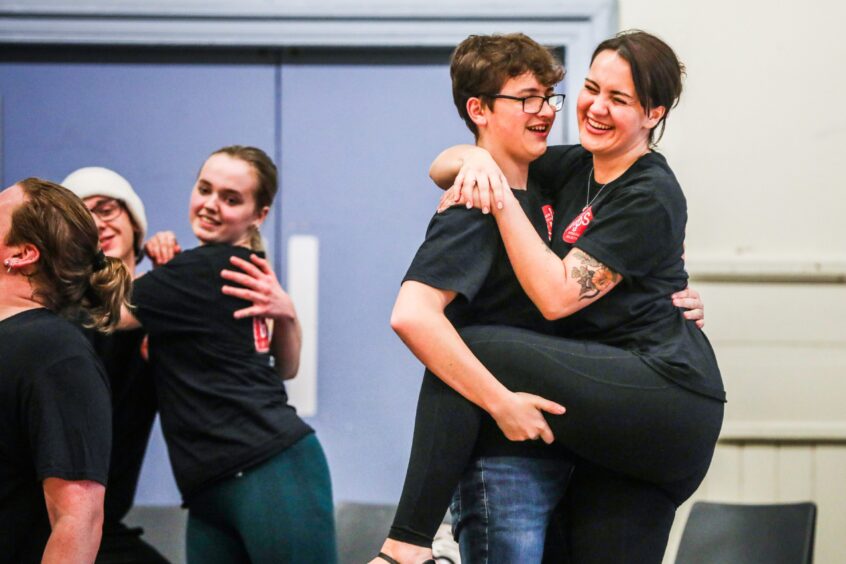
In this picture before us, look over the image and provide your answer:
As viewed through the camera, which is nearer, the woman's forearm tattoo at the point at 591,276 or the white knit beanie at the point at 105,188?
the woman's forearm tattoo at the point at 591,276

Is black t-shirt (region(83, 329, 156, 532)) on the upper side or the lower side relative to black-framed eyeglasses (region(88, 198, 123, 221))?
lower

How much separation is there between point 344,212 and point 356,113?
342 millimetres

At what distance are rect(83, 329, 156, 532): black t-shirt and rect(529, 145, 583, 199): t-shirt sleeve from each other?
3.75ft

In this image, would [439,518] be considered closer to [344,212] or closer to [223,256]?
[223,256]

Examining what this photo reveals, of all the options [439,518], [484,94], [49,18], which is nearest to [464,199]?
[484,94]

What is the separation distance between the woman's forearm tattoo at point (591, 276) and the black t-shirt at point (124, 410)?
1311 mm

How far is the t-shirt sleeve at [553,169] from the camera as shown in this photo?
199 centimetres

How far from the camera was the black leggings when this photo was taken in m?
1.70

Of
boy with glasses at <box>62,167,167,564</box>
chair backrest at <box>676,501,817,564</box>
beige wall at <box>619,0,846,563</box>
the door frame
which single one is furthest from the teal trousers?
the door frame

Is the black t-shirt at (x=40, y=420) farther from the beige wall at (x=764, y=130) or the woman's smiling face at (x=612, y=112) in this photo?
the beige wall at (x=764, y=130)

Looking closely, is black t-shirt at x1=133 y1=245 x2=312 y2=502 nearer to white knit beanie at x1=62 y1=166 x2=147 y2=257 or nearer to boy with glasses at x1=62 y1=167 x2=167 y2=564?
boy with glasses at x1=62 y1=167 x2=167 y2=564

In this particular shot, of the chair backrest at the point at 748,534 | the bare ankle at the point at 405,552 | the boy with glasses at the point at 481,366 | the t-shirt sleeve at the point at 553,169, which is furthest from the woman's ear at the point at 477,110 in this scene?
the chair backrest at the point at 748,534

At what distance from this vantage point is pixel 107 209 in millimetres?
2664

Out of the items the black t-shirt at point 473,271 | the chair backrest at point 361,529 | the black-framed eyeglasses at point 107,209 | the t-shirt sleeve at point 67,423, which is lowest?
the chair backrest at point 361,529
